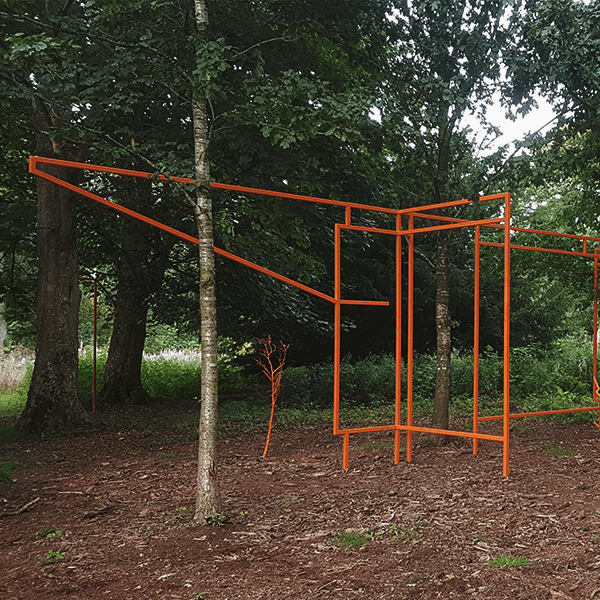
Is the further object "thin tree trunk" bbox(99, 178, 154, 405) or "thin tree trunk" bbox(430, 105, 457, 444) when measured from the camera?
"thin tree trunk" bbox(99, 178, 154, 405)

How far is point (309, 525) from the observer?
5.15 meters

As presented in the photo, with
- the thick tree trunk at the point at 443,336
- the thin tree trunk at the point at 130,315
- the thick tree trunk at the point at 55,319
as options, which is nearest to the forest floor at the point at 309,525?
the thick tree trunk at the point at 443,336

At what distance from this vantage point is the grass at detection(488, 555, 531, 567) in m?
4.15

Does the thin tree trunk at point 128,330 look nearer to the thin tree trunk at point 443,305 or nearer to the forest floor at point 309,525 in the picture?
the forest floor at point 309,525

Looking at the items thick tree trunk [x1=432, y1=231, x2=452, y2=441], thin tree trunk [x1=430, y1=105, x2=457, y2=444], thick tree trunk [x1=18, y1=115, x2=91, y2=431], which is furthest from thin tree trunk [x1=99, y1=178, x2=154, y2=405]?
thick tree trunk [x1=432, y1=231, x2=452, y2=441]

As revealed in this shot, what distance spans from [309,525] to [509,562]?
1565mm

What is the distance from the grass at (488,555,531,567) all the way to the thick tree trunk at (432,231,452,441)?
3.93 m

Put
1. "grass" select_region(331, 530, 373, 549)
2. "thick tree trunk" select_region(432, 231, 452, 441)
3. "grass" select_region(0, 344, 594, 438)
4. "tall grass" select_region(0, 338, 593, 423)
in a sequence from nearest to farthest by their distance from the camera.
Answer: "grass" select_region(331, 530, 373, 549) → "thick tree trunk" select_region(432, 231, 452, 441) → "grass" select_region(0, 344, 594, 438) → "tall grass" select_region(0, 338, 593, 423)

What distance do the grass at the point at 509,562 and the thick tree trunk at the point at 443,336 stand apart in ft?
12.9

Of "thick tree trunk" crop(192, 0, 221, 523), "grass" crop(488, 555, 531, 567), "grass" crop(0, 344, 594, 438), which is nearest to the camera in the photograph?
"grass" crop(488, 555, 531, 567)

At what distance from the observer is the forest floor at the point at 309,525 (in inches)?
156

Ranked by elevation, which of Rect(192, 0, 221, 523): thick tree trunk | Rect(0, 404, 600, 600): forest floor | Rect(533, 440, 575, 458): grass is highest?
Rect(192, 0, 221, 523): thick tree trunk

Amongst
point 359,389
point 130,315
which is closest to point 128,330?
point 130,315

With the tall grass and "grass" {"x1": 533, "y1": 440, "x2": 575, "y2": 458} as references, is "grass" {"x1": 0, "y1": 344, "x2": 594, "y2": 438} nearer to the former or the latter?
the tall grass
